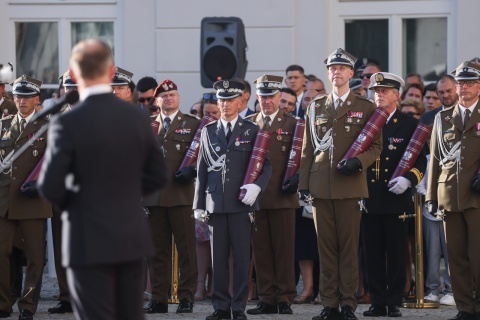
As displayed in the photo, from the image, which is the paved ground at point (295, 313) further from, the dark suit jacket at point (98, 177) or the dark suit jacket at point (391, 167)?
the dark suit jacket at point (98, 177)

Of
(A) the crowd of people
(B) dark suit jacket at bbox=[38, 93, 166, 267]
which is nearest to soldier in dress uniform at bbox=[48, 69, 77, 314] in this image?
(A) the crowd of people

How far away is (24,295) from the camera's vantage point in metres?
10.7

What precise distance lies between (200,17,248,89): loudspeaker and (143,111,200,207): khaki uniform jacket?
2328 mm

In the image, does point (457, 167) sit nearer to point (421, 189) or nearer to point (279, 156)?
point (421, 189)

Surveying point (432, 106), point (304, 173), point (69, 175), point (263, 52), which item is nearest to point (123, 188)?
point (69, 175)

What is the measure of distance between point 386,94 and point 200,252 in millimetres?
2560

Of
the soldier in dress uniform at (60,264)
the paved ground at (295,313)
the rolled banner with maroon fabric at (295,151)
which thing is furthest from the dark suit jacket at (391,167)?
the soldier in dress uniform at (60,264)

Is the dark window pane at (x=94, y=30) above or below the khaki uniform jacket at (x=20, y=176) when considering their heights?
above

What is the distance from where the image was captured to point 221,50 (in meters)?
13.7

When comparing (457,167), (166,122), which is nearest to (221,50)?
(166,122)

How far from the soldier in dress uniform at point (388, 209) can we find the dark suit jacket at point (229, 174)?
0.99 m

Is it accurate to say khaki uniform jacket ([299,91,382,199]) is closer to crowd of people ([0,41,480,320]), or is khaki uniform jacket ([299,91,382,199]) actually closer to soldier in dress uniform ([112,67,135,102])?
crowd of people ([0,41,480,320])

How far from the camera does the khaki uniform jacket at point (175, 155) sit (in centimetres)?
1106

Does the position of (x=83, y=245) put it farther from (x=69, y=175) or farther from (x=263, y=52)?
(x=263, y=52)
